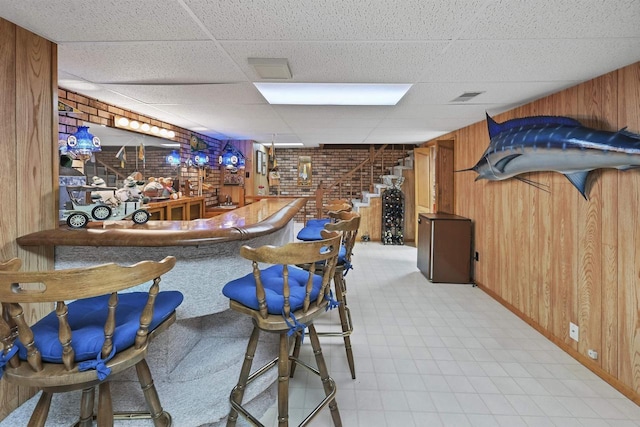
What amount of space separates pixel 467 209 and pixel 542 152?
1.91m

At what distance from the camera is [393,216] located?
22.7ft

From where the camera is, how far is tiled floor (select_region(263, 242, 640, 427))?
190 centimetres

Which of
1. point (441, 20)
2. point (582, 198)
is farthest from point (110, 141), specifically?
point (582, 198)

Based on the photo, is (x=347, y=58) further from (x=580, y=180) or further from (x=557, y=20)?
(x=580, y=180)

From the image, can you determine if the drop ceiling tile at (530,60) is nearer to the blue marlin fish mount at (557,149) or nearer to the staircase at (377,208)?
the blue marlin fish mount at (557,149)

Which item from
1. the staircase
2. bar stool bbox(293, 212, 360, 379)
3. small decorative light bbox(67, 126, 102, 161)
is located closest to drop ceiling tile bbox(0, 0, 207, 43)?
small decorative light bbox(67, 126, 102, 161)

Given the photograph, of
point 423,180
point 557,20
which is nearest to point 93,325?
point 557,20

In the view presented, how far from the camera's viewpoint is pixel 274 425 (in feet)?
5.98

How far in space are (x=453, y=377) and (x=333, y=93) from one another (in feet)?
8.10

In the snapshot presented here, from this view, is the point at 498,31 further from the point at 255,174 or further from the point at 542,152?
the point at 255,174

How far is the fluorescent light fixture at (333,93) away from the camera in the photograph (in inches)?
105

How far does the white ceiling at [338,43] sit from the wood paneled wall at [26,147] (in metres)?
0.14

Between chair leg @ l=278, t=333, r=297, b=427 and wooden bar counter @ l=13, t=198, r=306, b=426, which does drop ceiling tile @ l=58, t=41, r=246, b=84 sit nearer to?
wooden bar counter @ l=13, t=198, r=306, b=426

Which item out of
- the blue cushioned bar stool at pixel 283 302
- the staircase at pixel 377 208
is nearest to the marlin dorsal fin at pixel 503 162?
the blue cushioned bar stool at pixel 283 302
